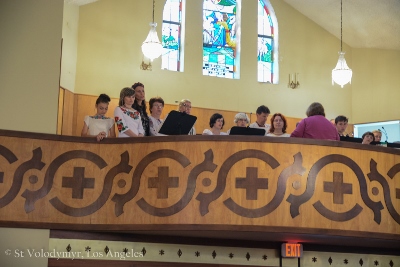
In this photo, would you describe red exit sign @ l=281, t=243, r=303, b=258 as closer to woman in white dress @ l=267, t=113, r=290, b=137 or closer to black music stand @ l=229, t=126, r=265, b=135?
woman in white dress @ l=267, t=113, r=290, b=137

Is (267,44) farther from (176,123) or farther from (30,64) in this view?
(30,64)

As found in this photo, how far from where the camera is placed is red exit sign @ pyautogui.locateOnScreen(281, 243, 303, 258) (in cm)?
868

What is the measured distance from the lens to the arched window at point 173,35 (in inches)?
542

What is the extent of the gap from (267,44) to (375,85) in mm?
2297

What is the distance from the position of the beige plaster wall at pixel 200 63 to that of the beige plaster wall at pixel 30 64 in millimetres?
4652

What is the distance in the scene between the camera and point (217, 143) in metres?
7.75

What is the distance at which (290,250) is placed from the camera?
8.70 metres

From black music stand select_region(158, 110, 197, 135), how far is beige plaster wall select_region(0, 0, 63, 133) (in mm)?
1233

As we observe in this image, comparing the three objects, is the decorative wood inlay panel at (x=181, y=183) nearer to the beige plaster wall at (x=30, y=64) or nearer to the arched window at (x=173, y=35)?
the beige plaster wall at (x=30, y=64)

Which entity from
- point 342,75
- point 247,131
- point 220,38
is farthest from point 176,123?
point 220,38

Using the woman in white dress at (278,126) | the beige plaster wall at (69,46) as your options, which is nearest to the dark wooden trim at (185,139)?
the woman in white dress at (278,126)

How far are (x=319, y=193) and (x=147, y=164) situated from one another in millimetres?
1853

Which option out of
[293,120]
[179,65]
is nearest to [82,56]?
[179,65]

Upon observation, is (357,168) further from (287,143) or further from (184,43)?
(184,43)
